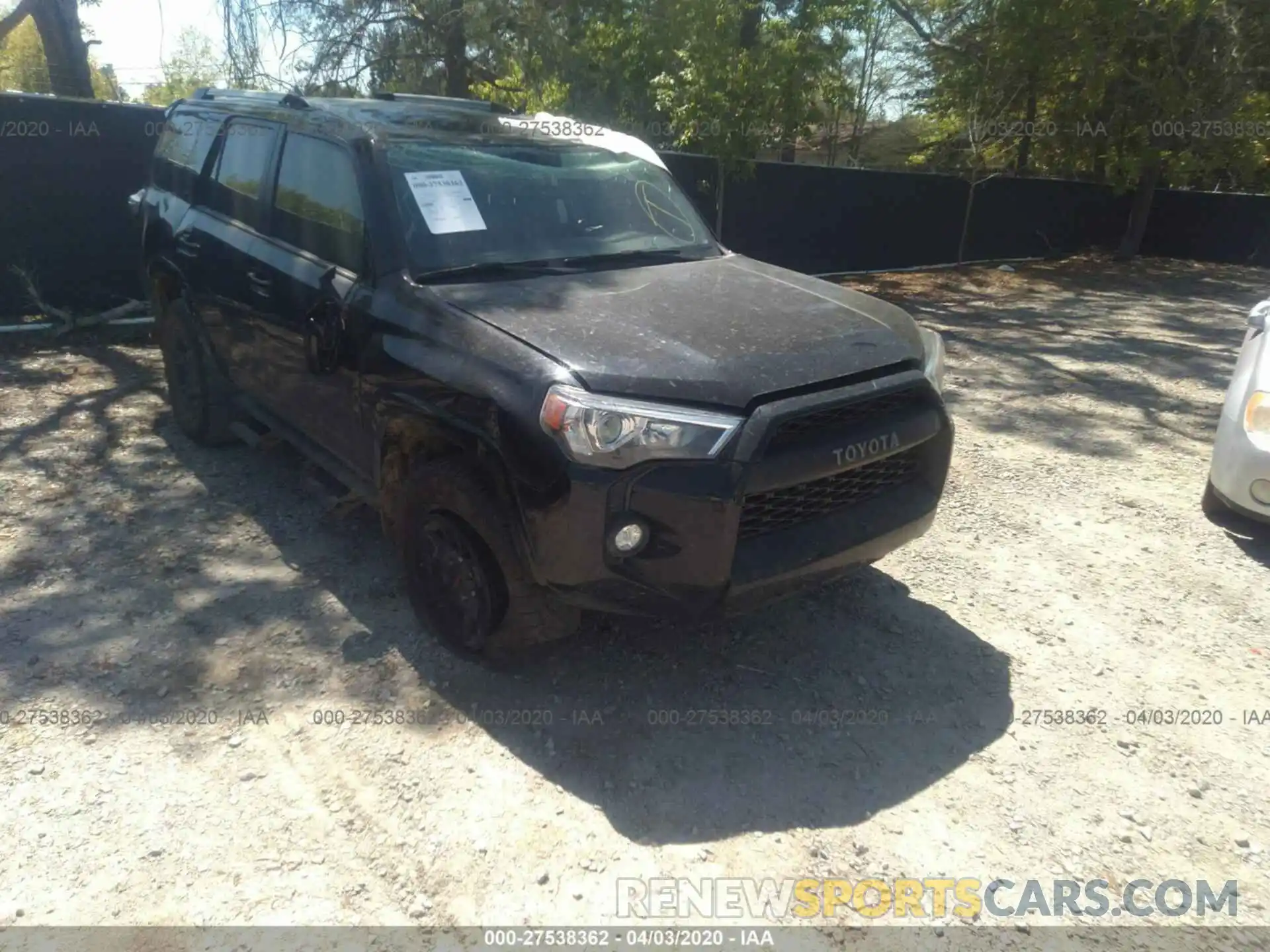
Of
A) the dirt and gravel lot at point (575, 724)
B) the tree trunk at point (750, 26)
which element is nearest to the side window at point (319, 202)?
the dirt and gravel lot at point (575, 724)

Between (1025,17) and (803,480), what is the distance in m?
13.0

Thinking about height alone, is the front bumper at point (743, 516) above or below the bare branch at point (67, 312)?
above

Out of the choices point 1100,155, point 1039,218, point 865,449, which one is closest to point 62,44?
point 865,449

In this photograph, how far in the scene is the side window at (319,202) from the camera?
3.80 m

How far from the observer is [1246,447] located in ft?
14.7

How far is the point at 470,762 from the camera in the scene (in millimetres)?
3078

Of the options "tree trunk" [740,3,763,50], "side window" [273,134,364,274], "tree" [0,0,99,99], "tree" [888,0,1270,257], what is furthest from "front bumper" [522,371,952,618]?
"tree" [0,0,99,99]

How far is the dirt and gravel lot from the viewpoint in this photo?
8.82 ft

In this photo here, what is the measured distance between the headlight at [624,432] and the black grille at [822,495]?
0.25 metres

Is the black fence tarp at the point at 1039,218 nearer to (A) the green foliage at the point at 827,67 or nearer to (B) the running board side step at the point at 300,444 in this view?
(A) the green foliage at the point at 827,67

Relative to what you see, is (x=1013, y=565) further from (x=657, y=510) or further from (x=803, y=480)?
(x=657, y=510)

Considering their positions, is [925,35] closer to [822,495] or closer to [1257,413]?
[1257,413]

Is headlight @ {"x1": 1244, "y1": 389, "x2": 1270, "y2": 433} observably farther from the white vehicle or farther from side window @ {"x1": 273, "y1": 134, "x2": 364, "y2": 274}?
side window @ {"x1": 273, "y1": 134, "x2": 364, "y2": 274}

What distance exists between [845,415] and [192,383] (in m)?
4.06
